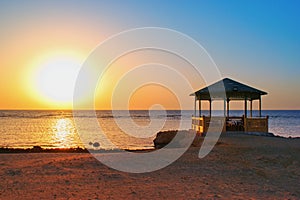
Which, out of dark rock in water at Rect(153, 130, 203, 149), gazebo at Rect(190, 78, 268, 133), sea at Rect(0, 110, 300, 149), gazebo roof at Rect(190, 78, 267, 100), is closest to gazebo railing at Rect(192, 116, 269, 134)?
gazebo at Rect(190, 78, 268, 133)

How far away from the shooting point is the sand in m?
6.92

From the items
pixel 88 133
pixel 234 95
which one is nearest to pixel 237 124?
pixel 234 95

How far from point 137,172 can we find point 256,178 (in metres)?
2.89

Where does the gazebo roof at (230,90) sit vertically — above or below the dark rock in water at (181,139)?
above

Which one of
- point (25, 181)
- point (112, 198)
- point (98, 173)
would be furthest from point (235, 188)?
point (25, 181)

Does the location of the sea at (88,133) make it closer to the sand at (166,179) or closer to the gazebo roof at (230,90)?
the gazebo roof at (230,90)

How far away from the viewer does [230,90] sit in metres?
20.0

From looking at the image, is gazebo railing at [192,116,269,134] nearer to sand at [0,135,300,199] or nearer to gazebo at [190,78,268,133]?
gazebo at [190,78,268,133]

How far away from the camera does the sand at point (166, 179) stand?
692cm

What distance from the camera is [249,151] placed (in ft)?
41.7

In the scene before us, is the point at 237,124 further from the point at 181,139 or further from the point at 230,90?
the point at 181,139

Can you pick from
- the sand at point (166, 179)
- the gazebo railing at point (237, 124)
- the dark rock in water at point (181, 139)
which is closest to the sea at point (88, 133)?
the dark rock in water at point (181, 139)

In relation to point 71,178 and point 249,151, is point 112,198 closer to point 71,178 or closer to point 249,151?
point 71,178

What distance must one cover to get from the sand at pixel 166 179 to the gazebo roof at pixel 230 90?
8481 mm
